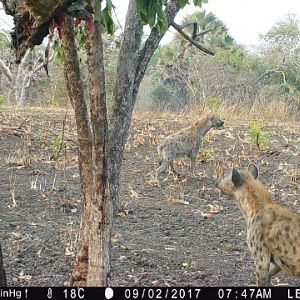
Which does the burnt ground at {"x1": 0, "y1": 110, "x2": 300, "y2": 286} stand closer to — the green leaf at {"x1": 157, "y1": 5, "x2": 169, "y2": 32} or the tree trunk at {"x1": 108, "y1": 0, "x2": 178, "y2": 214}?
the tree trunk at {"x1": 108, "y1": 0, "x2": 178, "y2": 214}

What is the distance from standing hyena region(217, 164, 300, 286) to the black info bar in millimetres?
231

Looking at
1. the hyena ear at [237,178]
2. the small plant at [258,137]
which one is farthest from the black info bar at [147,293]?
the small plant at [258,137]

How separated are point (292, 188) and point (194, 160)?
1.83m

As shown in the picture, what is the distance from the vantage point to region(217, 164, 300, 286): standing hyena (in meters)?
4.41

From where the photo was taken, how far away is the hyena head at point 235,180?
5.27 metres

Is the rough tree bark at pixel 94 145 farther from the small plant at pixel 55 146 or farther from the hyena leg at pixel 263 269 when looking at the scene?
the small plant at pixel 55 146

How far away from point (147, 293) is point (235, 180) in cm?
158

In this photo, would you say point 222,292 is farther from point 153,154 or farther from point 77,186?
point 153,154

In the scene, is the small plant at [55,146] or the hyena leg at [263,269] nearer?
the hyena leg at [263,269]

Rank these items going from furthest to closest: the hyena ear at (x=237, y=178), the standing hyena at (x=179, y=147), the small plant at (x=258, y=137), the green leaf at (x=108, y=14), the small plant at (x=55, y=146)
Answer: the small plant at (x=258, y=137), the small plant at (x=55, y=146), the standing hyena at (x=179, y=147), the hyena ear at (x=237, y=178), the green leaf at (x=108, y=14)

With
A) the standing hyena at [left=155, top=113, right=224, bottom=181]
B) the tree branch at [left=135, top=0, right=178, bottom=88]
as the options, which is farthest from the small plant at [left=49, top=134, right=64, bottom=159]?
the tree branch at [left=135, top=0, right=178, bottom=88]

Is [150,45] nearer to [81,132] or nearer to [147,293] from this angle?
[81,132]

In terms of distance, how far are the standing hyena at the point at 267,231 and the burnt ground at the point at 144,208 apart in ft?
1.07

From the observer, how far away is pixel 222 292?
163 inches
